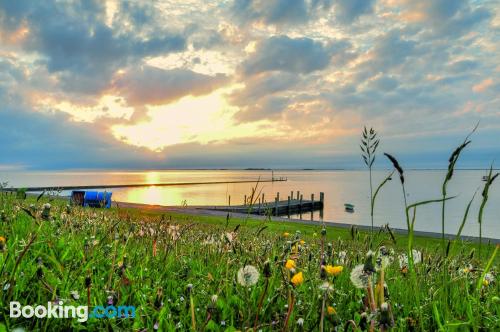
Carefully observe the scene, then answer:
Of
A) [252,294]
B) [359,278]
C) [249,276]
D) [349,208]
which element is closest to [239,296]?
[252,294]

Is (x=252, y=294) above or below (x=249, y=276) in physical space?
below

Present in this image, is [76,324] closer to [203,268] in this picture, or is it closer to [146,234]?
[203,268]

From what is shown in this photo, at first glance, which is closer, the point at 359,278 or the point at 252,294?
the point at 359,278

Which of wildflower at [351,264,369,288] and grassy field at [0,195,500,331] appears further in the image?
grassy field at [0,195,500,331]

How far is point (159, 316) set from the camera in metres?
2.28

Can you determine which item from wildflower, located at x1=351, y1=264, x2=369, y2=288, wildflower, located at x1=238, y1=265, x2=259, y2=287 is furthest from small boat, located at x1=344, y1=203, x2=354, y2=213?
wildflower, located at x1=351, y1=264, x2=369, y2=288

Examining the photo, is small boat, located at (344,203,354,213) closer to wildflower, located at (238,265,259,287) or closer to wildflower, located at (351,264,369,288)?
wildflower, located at (238,265,259,287)

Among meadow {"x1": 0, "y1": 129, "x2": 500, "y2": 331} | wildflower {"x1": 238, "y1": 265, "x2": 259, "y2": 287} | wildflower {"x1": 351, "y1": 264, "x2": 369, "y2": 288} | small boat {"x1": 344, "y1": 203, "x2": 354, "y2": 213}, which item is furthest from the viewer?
small boat {"x1": 344, "y1": 203, "x2": 354, "y2": 213}

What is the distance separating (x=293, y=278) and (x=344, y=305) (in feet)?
4.00

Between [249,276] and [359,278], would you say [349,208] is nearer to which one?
[249,276]

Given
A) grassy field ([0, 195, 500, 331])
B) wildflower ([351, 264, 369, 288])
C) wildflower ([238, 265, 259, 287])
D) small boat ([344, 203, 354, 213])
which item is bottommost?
small boat ([344, 203, 354, 213])

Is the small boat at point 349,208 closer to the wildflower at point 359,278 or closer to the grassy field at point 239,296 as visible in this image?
the grassy field at point 239,296

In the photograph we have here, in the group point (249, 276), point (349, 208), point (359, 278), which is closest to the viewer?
point (359, 278)

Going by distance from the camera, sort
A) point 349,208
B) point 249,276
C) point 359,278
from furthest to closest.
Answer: point 349,208 → point 249,276 → point 359,278
